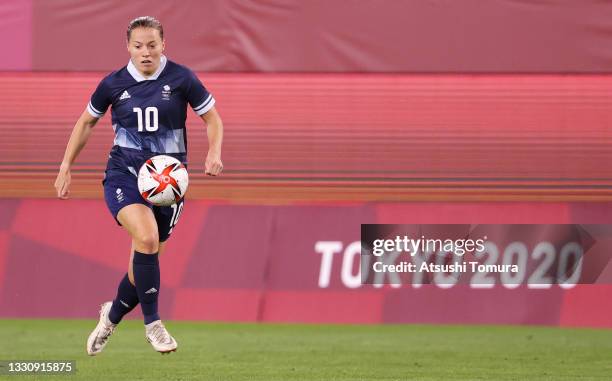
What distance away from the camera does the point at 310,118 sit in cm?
1219

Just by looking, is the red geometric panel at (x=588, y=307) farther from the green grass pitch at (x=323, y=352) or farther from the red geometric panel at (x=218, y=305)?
the red geometric panel at (x=218, y=305)

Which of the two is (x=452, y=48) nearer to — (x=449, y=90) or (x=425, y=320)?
(x=449, y=90)

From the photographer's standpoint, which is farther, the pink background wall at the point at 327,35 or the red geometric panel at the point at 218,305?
the pink background wall at the point at 327,35

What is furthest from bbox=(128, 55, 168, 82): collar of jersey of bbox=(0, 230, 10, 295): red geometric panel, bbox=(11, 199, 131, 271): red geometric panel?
bbox=(0, 230, 10, 295): red geometric panel

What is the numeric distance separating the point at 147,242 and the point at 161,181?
0.39 m

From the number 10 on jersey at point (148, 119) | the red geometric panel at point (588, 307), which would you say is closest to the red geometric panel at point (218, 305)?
the red geometric panel at point (588, 307)

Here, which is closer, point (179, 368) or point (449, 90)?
point (179, 368)

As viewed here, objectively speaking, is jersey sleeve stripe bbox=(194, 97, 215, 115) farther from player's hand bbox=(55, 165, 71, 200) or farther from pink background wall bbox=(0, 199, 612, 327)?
pink background wall bbox=(0, 199, 612, 327)

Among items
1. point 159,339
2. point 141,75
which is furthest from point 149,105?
point 159,339

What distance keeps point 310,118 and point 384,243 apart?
4.75 feet

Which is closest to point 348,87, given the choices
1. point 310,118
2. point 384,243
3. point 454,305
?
point 310,118

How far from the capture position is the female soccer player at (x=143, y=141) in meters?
7.65

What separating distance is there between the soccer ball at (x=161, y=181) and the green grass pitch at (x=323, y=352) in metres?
1.33

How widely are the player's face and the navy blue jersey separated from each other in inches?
4.0
